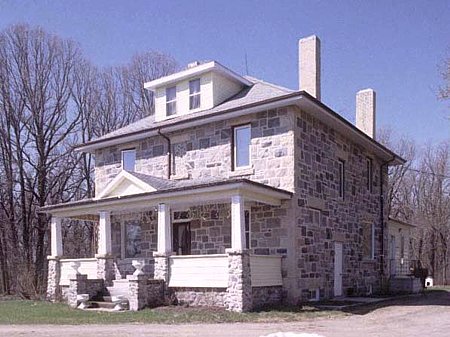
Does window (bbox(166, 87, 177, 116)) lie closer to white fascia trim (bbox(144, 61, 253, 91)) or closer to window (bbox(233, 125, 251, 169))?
white fascia trim (bbox(144, 61, 253, 91))

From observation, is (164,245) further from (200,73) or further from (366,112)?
(366,112)

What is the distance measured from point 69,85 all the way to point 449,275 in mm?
26821

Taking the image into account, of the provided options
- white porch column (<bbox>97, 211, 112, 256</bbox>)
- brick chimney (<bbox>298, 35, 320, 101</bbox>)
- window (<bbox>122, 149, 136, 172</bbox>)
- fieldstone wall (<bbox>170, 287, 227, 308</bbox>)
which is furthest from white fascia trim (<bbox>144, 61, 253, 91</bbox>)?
fieldstone wall (<bbox>170, 287, 227, 308</bbox>)

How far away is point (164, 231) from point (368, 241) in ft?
33.9

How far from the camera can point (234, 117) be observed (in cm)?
1806

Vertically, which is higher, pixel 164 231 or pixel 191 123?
pixel 191 123

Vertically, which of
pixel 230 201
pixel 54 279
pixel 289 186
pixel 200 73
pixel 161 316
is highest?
pixel 200 73

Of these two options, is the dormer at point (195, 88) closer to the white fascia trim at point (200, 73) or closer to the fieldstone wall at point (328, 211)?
the white fascia trim at point (200, 73)

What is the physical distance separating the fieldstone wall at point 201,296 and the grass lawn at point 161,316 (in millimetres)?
317

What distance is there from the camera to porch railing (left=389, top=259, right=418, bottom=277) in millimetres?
25984

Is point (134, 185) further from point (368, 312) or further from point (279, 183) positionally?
point (368, 312)

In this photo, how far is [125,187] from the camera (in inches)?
722

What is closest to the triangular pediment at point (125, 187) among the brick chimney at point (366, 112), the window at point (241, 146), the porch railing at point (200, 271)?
the porch railing at point (200, 271)

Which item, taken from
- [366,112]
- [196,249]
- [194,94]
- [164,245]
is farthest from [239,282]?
[366,112]
